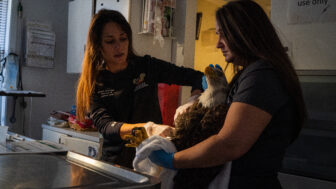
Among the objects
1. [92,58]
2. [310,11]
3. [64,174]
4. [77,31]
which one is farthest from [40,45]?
[64,174]

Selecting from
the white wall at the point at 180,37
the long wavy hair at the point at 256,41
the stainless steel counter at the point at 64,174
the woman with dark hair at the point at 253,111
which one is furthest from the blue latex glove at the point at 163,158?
the white wall at the point at 180,37

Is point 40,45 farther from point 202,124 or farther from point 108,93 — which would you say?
point 202,124

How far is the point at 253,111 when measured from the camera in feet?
2.88

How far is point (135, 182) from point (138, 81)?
95 cm

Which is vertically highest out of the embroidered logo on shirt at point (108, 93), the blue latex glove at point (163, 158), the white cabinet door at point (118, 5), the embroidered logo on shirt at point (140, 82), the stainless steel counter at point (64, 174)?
the white cabinet door at point (118, 5)

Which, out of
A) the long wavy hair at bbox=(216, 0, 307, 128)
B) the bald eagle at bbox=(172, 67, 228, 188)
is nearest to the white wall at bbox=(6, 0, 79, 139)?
the bald eagle at bbox=(172, 67, 228, 188)

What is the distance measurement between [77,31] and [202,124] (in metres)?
2.64

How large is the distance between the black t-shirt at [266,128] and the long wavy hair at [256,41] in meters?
0.02

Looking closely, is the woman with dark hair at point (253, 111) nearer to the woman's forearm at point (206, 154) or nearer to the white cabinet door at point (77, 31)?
the woman's forearm at point (206, 154)

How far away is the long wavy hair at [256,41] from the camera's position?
3.09 feet

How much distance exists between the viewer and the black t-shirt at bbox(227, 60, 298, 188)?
0.89 m

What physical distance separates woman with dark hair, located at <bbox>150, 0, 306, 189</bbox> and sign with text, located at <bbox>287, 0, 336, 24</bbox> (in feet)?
2.88

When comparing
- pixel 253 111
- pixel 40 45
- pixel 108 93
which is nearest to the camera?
pixel 253 111

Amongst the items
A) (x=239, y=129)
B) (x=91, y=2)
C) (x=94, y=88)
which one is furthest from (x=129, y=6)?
(x=239, y=129)
